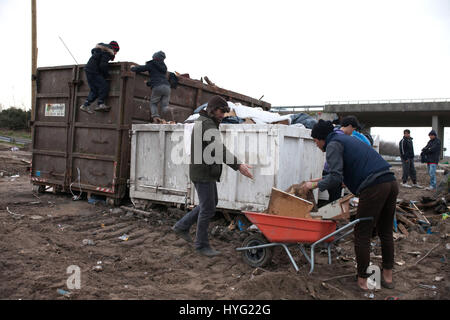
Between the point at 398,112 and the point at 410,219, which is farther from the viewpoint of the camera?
the point at 398,112

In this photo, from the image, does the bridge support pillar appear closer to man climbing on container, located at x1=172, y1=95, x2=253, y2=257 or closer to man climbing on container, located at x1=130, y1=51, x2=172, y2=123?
man climbing on container, located at x1=130, y1=51, x2=172, y2=123

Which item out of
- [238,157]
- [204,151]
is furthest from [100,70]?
[204,151]

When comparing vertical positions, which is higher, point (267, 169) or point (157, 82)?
point (157, 82)

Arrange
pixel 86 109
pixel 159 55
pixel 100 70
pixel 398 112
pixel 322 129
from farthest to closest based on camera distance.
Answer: pixel 398 112 < pixel 86 109 < pixel 100 70 < pixel 159 55 < pixel 322 129

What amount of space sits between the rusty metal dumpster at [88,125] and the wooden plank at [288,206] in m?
3.54

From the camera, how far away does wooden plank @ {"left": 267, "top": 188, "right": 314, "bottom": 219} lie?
3795mm

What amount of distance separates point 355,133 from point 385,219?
2210 millimetres

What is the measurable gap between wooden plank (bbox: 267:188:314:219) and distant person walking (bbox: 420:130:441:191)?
8.72 m

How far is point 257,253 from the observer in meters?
4.11

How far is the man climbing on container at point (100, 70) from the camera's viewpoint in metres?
6.42

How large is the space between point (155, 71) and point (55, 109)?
8.70 feet

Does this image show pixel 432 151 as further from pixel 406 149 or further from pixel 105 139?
pixel 105 139

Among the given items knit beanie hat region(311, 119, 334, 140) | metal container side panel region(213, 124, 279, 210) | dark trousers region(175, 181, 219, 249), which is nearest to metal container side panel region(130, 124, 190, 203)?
metal container side panel region(213, 124, 279, 210)

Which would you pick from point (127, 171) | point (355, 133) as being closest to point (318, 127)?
point (355, 133)
